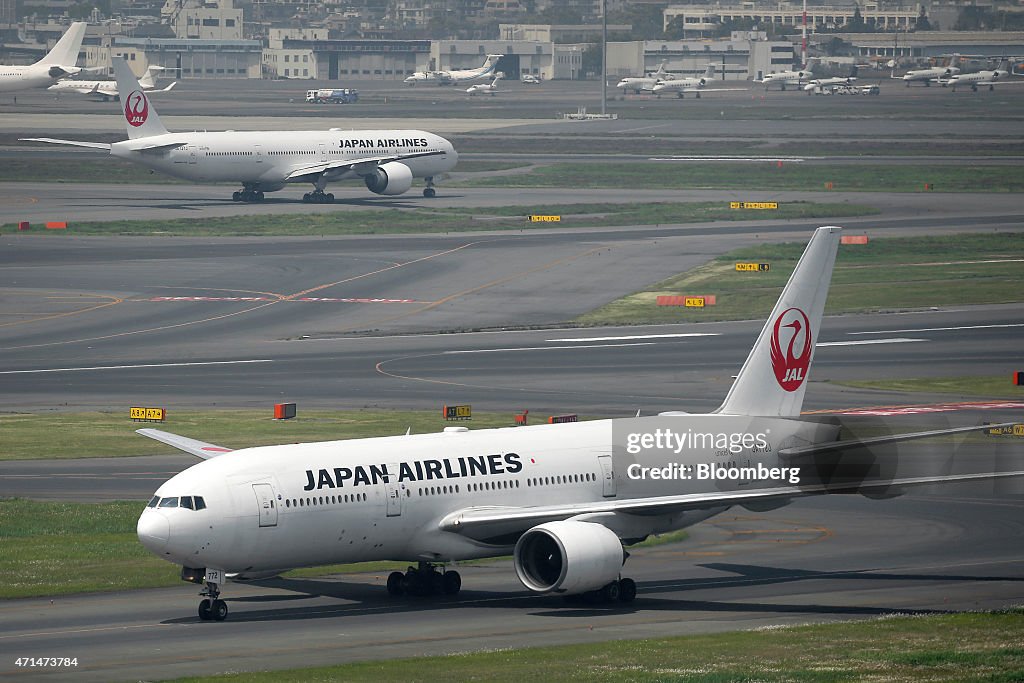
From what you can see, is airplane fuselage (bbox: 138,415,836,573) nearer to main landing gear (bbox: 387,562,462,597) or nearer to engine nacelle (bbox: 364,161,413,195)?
main landing gear (bbox: 387,562,462,597)

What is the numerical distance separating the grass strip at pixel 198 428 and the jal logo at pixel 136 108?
258 feet

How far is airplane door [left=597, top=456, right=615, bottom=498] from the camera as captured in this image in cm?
4638

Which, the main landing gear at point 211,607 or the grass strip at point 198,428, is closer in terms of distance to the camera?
the main landing gear at point 211,607

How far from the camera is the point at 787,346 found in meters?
48.1

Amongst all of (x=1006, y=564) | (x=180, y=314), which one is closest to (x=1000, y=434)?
(x=1006, y=564)

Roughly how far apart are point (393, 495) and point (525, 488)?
4227 mm

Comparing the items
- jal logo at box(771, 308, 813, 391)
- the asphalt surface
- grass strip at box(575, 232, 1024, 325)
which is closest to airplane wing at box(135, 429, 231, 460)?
the asphalt surface

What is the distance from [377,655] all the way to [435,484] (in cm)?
698

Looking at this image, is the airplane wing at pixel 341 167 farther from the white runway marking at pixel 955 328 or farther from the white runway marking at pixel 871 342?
the white runway marking at pixel 871 342

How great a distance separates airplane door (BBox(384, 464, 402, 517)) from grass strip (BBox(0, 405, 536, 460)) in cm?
2236

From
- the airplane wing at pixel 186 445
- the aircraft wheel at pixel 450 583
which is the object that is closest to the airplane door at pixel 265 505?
the aircraft wheel at pixel 450 583

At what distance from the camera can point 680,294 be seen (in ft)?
353

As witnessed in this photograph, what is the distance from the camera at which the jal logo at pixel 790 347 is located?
157ft

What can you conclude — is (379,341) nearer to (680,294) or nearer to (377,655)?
(680,294)
